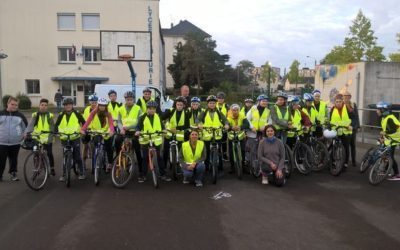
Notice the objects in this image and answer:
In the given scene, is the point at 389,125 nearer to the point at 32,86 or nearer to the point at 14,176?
the point at 14,176

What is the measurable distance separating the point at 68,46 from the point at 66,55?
97 centimetres

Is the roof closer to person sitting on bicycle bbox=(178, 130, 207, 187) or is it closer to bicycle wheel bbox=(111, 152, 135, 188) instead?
person sitting on bicycle bbox=(178, 130, 207, 187)

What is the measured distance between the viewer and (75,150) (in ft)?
28.9

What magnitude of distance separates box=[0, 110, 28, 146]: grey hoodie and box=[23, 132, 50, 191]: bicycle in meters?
0.53

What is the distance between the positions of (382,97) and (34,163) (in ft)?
60.3

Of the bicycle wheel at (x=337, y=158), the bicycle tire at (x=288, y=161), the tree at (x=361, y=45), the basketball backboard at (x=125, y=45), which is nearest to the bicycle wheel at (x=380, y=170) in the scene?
the bicycle wheel at (x=337, y=158)

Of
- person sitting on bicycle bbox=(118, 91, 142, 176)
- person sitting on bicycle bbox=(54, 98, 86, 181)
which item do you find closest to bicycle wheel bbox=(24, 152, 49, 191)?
person sitting on bicycle bbox=(54, 98, 86, 181)

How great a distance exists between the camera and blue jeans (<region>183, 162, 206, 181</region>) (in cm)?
835

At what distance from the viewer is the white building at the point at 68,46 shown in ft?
Answer: 137

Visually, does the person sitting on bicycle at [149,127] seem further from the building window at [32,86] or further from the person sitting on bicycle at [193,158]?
the building window at [32,86]

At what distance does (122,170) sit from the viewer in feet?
26.9

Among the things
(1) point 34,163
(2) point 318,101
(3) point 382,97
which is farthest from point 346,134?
(3) point 382,97

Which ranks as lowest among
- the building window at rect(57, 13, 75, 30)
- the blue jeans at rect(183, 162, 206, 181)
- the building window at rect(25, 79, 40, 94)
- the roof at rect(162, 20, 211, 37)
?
the blue jeans at rect(183, 162, 206, 181)

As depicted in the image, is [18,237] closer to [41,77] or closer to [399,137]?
[399,137]
